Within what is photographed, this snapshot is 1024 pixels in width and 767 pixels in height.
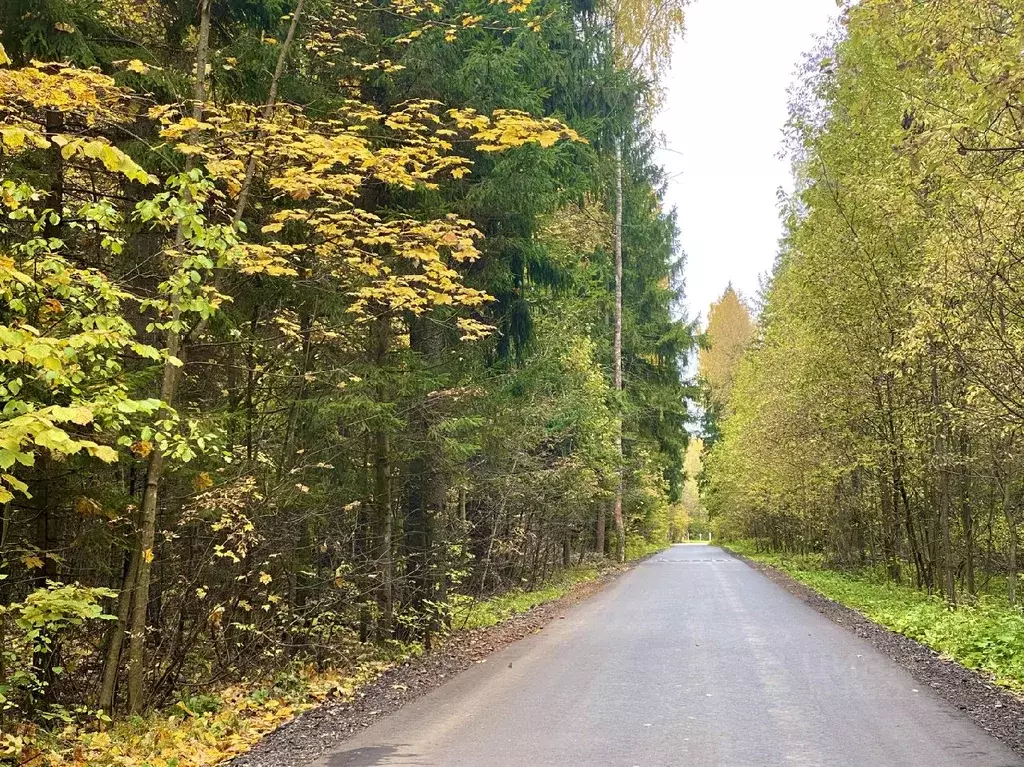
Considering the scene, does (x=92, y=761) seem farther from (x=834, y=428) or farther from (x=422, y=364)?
(x=834, y=428)

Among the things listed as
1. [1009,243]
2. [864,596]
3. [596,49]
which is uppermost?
[596,49]

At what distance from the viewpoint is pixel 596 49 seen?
13508 millimetres

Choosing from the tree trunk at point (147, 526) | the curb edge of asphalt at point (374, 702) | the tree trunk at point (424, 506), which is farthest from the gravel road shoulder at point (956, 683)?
the tree trunk at point (147, 526)

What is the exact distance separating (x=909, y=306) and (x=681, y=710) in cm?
770

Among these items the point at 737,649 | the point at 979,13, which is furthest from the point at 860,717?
the point at 979,13

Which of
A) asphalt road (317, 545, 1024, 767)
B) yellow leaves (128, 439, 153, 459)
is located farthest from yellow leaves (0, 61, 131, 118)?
asphalt road (317, 545, 1024, 767)

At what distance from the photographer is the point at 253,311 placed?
885 centimetres

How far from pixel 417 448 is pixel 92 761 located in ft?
19.5

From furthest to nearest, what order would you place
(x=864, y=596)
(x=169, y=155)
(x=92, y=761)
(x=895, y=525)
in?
(x=895, y=525) < (x=864, y=596) < (x=169, y=155) < (x=92, y=761)

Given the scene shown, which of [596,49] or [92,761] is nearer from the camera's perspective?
[92,761]

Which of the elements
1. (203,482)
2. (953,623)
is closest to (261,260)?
(203,482)

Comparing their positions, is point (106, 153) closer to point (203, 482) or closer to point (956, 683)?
point (203, 482)

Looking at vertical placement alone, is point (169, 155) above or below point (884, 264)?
below

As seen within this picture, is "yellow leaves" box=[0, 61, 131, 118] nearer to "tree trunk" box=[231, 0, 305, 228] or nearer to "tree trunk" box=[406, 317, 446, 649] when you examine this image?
"tree trunk" box=[231, 0, 305, 228]
